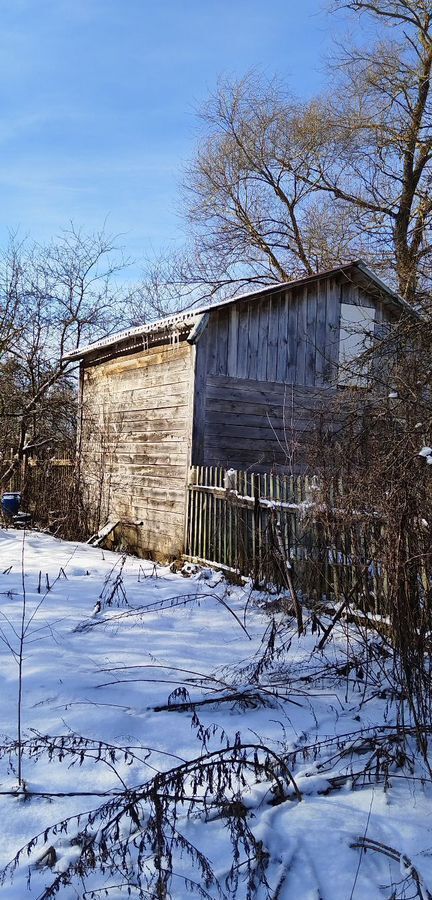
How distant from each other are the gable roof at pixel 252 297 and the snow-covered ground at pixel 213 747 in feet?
16.7

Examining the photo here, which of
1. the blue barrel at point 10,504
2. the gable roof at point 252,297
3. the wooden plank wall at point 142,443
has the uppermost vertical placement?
the gable roof at point 252,297

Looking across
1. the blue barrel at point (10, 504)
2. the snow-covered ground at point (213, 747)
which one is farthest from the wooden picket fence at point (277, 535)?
the blue barrel at point (10, 504)

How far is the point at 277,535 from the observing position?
6.73 m

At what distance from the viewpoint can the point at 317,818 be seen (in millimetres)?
2852

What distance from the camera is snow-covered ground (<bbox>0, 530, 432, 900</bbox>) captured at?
8.43 feet

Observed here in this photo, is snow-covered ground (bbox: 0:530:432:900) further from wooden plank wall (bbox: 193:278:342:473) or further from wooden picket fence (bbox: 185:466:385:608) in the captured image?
wooden plank wall (bbox: 193:278:342:473)

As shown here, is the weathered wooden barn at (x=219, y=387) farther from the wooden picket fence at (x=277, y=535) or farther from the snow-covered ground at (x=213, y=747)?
the snow-covered ground at (x=213, y=747)

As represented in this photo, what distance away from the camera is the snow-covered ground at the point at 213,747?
257 cm

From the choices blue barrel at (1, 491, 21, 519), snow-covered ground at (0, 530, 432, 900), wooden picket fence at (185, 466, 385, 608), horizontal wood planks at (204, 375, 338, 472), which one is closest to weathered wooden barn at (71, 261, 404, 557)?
horizontal wood planks at (204, 375, 338, 472)

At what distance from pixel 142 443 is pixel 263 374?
2367 millimetres

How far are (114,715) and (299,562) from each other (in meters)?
2.90

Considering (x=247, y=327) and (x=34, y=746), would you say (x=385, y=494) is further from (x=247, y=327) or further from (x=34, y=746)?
(x=247, y=327)

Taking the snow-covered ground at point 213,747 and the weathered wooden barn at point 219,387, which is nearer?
the snow-covered ground at point 213,747

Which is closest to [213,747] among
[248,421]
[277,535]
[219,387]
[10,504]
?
[277,535]
